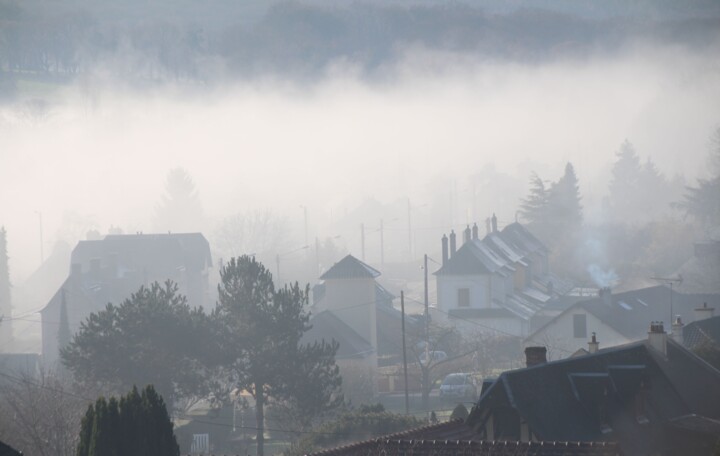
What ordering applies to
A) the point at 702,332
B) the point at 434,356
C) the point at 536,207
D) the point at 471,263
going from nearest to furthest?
1. the point at 702,332
2. the point at 434,356
3. the point at 471,263
4. the point at 536,207

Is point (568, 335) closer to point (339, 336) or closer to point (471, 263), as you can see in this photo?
point (339, 336)

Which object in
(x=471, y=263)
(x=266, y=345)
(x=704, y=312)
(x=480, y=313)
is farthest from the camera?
(x=471, y=263)

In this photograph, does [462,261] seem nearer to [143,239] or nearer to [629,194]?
[143,239]

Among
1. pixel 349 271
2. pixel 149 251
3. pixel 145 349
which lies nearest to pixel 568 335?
pixel 349 271

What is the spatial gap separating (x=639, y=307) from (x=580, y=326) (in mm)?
6895

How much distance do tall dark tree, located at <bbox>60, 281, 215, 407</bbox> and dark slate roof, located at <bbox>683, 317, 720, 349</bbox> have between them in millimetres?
13752

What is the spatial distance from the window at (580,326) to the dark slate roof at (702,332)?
8.90 meters

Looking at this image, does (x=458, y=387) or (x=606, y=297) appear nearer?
(x=458, y=387)

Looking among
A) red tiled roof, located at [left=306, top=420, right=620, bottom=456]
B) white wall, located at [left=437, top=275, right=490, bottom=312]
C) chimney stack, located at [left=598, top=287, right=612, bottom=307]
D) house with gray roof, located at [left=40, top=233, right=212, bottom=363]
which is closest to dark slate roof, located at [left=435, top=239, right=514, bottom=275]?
white wall, located at [left=437, top=275, right=490, bottom=312]

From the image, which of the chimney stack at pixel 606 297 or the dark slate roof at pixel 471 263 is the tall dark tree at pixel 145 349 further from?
the dark slate roof at pixel 471 263

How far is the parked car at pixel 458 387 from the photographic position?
42.1m

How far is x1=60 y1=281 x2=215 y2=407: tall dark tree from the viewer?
36062 millimetres

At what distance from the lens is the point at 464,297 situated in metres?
63.5

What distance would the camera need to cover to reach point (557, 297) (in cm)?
7038
